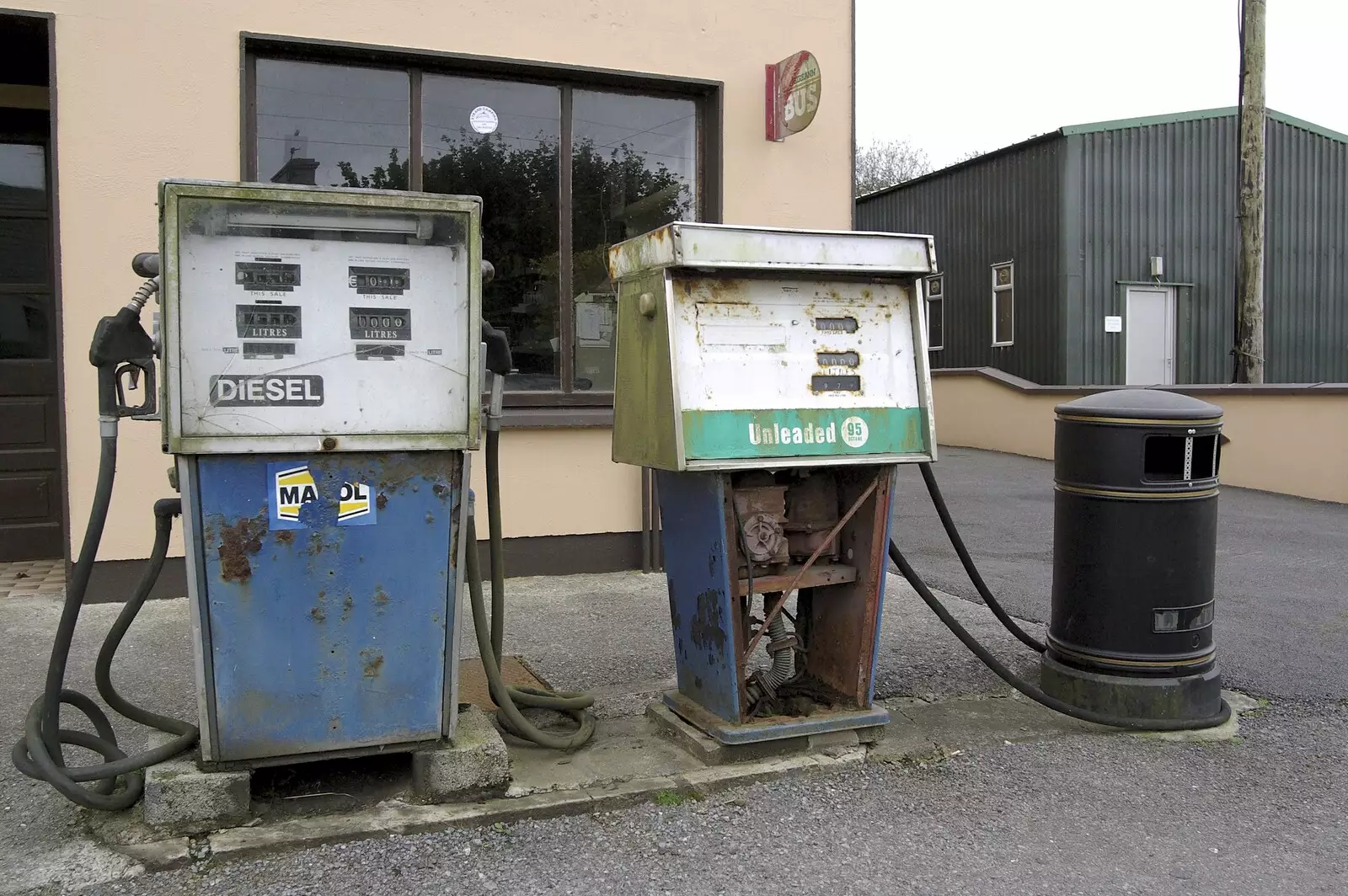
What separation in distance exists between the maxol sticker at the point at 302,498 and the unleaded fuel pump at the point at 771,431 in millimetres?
1051

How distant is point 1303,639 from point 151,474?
6449 mm

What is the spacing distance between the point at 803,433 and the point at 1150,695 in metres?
1.94

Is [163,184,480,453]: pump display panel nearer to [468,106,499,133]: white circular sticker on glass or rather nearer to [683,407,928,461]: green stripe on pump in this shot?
[683,407,928,461]: green stripe on pump

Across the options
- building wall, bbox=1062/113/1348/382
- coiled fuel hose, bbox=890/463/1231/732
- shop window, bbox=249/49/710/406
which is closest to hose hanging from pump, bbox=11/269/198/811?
coiled fuel hose, bbox=890/463/1231/732

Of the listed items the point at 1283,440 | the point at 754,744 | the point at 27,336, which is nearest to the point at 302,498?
the point at 754,744

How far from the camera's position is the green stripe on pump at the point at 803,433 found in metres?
3.97

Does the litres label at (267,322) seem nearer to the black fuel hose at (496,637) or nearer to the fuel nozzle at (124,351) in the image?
the fuel nozzle at (124,351)

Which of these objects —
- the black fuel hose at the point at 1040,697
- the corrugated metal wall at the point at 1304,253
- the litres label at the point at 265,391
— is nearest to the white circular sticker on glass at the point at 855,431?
the black fuel hose at the point at 1040,697

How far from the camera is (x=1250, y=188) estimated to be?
14039 mm

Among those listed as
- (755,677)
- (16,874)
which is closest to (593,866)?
(755,677)

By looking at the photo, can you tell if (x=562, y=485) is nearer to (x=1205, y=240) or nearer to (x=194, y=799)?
(x=194, y=799)

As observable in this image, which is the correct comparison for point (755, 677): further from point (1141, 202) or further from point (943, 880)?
point (1141, 202)

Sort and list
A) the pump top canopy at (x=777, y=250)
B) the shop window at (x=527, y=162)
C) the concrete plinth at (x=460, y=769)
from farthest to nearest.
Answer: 1. the shop window at (x=527, y=162)
2. the pump top canopy at (x=777, y=250)
3. the concrete plinth at (x=460, y=769)

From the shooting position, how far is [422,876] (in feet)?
10.8
